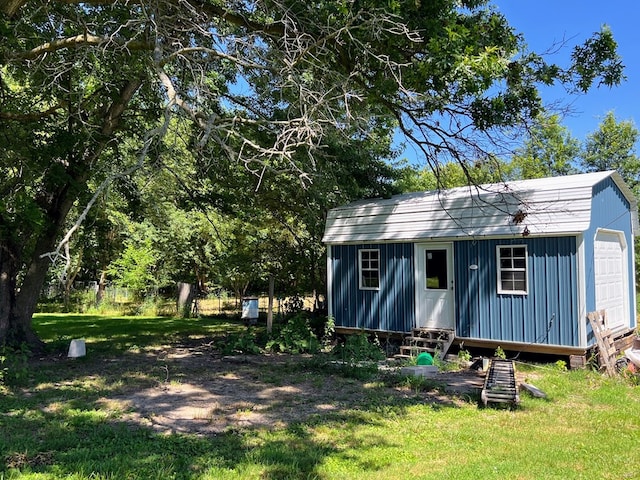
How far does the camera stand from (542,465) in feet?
14.9

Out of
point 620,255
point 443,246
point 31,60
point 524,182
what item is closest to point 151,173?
point 31,60

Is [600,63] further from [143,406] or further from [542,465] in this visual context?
[143,406]

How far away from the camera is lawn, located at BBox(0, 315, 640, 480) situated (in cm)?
444

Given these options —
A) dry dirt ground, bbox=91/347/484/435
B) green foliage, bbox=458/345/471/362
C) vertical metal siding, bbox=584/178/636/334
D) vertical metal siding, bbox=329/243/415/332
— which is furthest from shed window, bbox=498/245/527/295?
vertical metal siding, bbox=329/243/415/332

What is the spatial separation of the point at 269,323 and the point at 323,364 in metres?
3.69

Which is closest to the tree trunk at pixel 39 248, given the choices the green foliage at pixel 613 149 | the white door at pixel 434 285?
the white door at pixel 434 285

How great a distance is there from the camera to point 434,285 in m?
11.1

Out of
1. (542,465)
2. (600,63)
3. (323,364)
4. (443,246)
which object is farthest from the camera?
(443,246)

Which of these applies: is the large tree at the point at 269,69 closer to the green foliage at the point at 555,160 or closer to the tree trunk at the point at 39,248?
the tree trunk at the point at 39,248

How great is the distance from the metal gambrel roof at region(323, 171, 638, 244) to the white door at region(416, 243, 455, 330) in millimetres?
446

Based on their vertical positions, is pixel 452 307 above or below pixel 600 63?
below

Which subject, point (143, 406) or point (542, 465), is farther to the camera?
point (143, 406)

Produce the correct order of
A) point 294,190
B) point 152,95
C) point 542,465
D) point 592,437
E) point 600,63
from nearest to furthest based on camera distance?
point 542,465 → point 592,437 → point 600,63 → point 152,95 → point 294,190

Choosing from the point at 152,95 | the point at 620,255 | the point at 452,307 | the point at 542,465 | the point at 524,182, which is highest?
the point at 152,95
